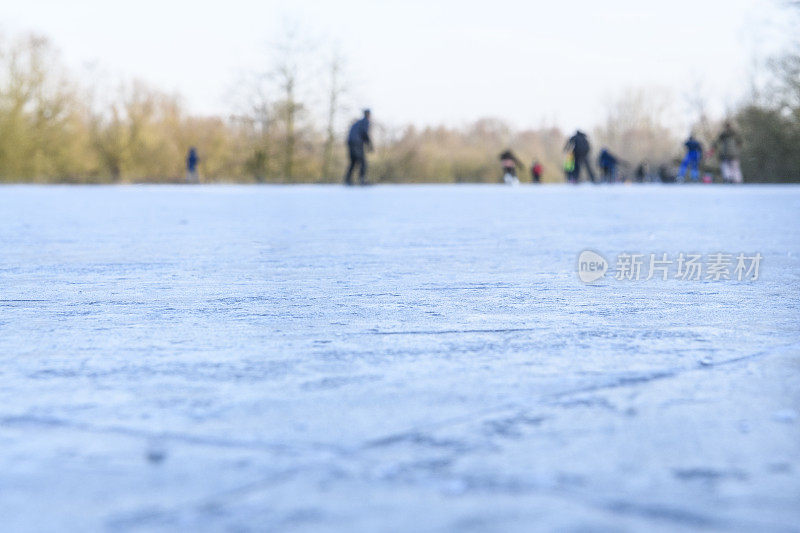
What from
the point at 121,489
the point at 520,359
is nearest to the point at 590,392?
the point at 520,359

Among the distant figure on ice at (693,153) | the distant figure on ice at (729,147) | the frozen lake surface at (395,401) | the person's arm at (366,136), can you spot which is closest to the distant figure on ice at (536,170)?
the distant figure on ice at (693,153)

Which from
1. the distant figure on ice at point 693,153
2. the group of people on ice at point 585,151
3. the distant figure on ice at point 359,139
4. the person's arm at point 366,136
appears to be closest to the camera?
the person's arm at point 366,136

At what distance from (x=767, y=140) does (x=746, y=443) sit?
45.7 metres

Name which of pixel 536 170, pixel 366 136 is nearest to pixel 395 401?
pixel 366 136

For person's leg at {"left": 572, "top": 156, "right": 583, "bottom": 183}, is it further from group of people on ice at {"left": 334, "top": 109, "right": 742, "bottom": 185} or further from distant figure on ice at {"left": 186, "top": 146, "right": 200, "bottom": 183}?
distant figure on ice at {"left": 186, "top": 146, "right": 200, "bottom": 183}

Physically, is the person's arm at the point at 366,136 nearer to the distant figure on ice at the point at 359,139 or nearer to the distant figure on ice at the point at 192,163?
the distant figure on ice at the point at 359,139

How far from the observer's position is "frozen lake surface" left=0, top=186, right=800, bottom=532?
5.21 ft

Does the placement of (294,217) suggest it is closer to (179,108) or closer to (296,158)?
(296,158)

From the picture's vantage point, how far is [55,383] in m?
2.53

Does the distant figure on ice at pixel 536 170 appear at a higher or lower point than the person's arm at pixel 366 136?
lower

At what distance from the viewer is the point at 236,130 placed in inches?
1929

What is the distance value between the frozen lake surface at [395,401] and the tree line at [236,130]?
37790 millimetres

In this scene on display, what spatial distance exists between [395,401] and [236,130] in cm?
4790

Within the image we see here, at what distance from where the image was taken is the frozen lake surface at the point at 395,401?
5.21 feet
